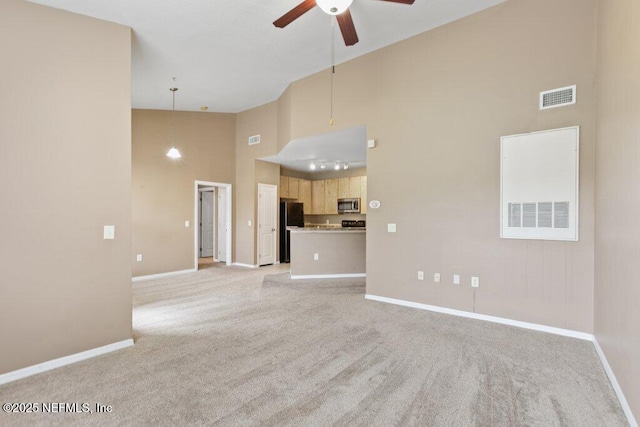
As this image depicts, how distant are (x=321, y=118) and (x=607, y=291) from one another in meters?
4.14

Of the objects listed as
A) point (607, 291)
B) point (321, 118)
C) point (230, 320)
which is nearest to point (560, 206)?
point (607, 291)

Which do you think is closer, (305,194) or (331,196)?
(331,196)

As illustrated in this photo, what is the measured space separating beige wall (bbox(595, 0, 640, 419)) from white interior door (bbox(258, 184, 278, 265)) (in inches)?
244

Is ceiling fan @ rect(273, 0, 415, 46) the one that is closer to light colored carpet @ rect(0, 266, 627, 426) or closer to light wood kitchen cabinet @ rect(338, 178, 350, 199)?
light colored carpet @ rect(0, 266, 627, 426)

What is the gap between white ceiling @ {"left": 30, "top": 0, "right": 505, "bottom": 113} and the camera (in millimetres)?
3275

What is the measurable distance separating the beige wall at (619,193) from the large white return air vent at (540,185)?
25cm

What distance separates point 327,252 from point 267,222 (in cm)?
218

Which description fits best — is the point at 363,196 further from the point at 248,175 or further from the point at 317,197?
the point at 248,175

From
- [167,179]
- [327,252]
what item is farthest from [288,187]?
[167,179]

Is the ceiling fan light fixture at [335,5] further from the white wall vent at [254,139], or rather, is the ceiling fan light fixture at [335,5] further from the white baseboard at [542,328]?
the white wall vent at [254,139]

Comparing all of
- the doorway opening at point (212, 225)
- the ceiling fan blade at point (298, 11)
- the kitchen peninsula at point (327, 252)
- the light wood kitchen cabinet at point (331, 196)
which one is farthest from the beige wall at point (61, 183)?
the light wood kitchen cabinet at point (331, 196)

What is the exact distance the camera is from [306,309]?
4.20 metres

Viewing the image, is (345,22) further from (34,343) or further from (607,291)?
(34,343)

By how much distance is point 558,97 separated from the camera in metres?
3.26
